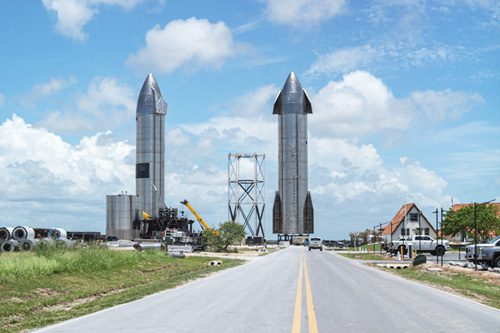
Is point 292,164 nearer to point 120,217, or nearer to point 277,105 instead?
point 277,105

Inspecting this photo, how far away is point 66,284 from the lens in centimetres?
2283

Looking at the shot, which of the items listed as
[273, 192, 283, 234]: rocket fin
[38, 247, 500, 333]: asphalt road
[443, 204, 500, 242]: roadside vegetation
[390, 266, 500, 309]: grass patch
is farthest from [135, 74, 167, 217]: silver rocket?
[38, 247, 500, 333]: asphalt road

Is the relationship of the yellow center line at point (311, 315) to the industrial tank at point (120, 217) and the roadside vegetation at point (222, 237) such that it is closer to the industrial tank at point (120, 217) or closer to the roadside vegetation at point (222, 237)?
the roadside vegetation at point (222, 237)

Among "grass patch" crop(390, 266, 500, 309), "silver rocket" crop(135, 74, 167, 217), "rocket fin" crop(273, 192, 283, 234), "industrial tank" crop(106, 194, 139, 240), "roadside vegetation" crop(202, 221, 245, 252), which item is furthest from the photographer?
"rocket fin" crop(273, 192, 283, 234)

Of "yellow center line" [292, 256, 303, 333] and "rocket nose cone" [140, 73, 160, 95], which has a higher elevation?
"rocket nose cone" [140, 73, 160, 95]

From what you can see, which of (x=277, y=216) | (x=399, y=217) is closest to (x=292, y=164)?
(x=277, y=216)

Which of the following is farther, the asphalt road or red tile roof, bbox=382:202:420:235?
red tile roof, bbox=382:202:420:235

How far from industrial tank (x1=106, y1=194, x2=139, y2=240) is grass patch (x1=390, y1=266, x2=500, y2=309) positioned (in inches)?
3807

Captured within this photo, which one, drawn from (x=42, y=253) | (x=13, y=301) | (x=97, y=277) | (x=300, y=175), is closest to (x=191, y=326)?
(x=13, y=301)

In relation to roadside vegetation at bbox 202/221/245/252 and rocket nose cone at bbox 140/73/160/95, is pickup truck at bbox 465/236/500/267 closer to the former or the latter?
roadside vegetation at bbox 202/221/245/252

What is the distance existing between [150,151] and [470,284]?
118835mm

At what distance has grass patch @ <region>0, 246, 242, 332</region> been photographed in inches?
618

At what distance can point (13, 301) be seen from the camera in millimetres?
17969

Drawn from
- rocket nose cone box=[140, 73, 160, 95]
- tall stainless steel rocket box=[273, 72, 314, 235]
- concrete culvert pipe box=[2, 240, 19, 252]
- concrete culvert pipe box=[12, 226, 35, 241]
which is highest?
rocket nose cone box=[140, 73, 160, 95]
